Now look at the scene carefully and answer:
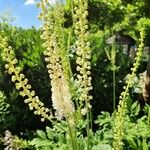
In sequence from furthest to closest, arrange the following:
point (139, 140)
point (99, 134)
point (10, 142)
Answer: point (10, 142)
point (139, 140)
point (99, 134)

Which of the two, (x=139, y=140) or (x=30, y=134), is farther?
(x=30, y=134)

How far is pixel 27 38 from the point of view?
29.0 ft

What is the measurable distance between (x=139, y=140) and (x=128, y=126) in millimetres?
170

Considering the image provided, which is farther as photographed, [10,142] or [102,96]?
[102,96]

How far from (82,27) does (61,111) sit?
42 centimetres

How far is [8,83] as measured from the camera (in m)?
8.09

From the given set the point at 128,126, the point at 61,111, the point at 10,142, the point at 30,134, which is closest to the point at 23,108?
the point at 30,134

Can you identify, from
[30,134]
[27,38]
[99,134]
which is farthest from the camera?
[27,38]

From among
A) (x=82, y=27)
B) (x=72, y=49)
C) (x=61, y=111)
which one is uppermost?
(x=72, y=49)

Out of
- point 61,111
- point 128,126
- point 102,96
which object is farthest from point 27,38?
point 61,111

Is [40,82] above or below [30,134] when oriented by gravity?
above

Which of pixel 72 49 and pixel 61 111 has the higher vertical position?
pixel 72 49

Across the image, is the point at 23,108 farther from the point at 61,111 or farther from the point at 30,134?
the point at 61,111

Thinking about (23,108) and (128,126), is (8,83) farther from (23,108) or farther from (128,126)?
(128,126)
